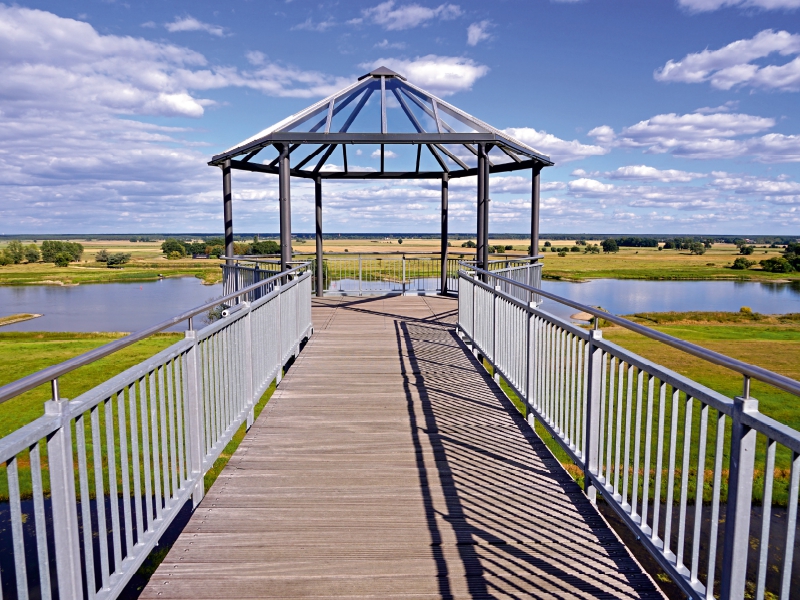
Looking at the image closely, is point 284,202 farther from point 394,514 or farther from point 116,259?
point 116,259

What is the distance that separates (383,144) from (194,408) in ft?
26.5

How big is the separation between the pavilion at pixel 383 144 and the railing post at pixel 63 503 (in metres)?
7.18

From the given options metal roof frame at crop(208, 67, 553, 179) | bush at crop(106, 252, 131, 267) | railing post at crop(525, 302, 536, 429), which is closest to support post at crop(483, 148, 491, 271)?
metal roof frame at crop(208, 67, 553, 179)

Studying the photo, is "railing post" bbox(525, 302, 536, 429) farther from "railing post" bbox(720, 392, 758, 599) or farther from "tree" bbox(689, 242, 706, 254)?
"tree" bbox(689, 242, 706, 254)

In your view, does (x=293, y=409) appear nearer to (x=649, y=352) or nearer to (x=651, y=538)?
(x=651, y=538)

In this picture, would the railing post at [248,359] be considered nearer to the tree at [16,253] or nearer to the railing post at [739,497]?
the railing post at [739,497]

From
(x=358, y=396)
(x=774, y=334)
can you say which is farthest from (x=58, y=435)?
(x=774, y=334)

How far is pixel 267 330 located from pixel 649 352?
85.7ft

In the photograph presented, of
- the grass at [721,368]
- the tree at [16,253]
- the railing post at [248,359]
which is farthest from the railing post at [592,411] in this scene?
the tree at [16,253]

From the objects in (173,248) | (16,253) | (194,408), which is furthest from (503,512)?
(16,253)

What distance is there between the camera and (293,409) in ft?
17.8

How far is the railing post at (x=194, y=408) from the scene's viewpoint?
340 centimetres

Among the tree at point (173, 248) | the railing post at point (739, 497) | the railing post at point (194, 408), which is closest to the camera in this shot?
the railing post at point (739, 497)

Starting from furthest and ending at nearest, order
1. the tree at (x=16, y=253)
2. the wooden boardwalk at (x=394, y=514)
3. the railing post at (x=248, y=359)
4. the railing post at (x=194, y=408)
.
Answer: the tree at (x=16, y=253)
the railing post at (x=248, y=359)
the railing post at (x=194, y=408)
the wooden boardwalk at (x=394, y=514)
